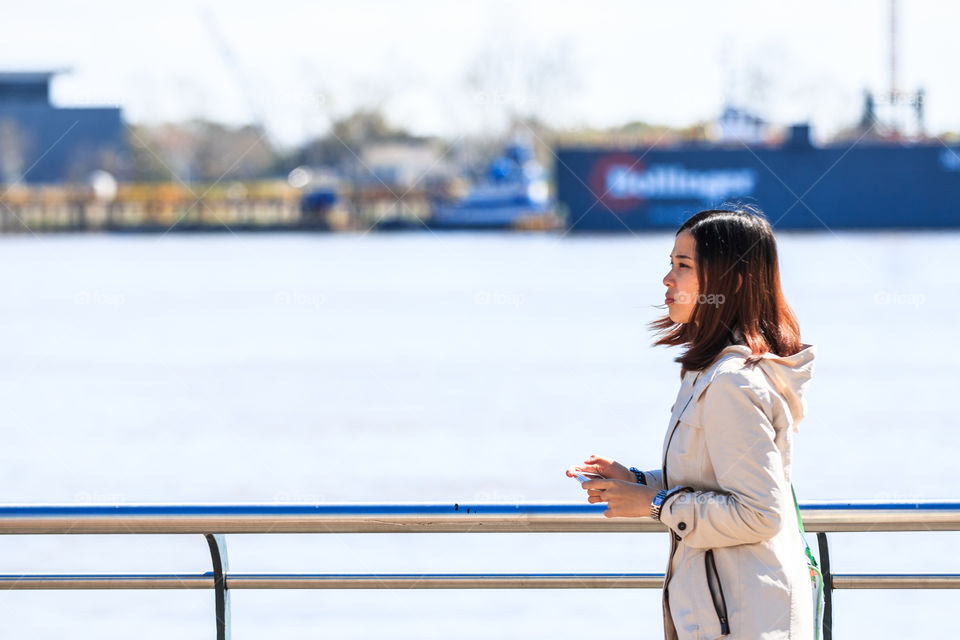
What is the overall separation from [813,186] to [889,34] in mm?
11500

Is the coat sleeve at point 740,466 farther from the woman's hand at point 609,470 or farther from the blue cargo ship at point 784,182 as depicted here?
the blue cargo ship at point 784,182

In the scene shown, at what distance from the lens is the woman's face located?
2039 mm

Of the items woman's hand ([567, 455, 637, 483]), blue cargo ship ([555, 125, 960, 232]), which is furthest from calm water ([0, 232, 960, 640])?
blue cargo ship ([555, 125, 960, 232])

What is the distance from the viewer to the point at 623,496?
205cm

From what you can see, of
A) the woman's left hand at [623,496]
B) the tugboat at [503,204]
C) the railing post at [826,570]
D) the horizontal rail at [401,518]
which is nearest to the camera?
the woman's left hand at [623,496]

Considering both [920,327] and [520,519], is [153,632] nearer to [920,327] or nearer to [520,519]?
[520,519]

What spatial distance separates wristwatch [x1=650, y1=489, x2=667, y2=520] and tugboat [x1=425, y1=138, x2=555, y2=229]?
5933 cm

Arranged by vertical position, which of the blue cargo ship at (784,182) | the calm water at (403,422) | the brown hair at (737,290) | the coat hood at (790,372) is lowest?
the calm water at (403,422)

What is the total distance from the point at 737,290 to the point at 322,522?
1.03m

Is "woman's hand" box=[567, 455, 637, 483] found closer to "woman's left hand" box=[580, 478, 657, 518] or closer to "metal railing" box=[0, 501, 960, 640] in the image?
"woman's left hand" box=[580, 478, 657, 518]

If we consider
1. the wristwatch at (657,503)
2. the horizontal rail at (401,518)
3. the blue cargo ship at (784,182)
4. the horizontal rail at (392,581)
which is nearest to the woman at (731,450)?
the wristwatch at (657,503)

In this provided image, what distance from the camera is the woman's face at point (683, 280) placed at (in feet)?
6.69

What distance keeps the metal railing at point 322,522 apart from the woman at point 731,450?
1.62 ft

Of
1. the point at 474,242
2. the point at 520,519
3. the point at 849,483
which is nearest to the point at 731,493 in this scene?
the point at 520,519
